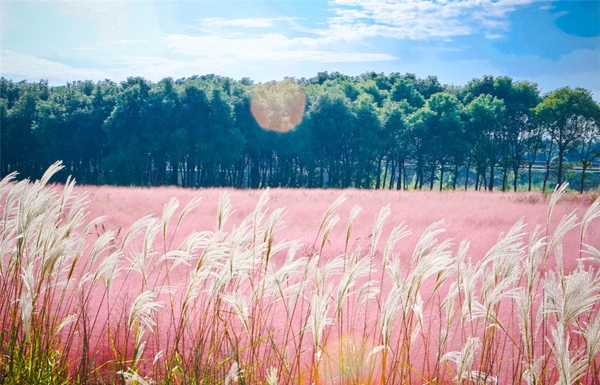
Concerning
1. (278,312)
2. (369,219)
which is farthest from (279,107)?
(278,312)

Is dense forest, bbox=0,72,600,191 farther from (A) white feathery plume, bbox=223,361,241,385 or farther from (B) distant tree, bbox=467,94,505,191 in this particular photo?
(A) white feathery plume, bbox=223,361,241,385

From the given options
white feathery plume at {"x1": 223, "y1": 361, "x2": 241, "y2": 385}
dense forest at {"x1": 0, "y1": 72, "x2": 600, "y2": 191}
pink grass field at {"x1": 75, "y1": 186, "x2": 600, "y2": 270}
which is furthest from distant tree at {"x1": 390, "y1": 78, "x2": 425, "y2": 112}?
white feathery plume at {"x1": 223, "y1": 361, "x2": 241, "y2": 385}

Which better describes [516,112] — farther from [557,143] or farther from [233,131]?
[233,131]

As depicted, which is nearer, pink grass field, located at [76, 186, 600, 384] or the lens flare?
pink grass field, located at [76, 186, 600, 384]

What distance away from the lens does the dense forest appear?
124 ft

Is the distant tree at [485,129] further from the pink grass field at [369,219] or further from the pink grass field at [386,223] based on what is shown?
the pink grass field at [369,219]

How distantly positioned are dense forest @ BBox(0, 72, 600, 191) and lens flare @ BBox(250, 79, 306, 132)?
0.64ft

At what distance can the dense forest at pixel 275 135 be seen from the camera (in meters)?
37.7

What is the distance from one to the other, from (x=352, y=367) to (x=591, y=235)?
7515mm

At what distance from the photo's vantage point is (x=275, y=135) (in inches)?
1565

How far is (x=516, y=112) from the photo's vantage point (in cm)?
4369

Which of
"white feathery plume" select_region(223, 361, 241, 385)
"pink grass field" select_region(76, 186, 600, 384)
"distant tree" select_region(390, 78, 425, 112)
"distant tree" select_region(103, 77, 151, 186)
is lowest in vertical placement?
"pink grass field" select_region(76, 186, 600, 384)

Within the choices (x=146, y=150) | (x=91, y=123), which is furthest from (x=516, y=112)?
(x=91, y=123)

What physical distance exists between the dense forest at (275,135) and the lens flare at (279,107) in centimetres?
20
